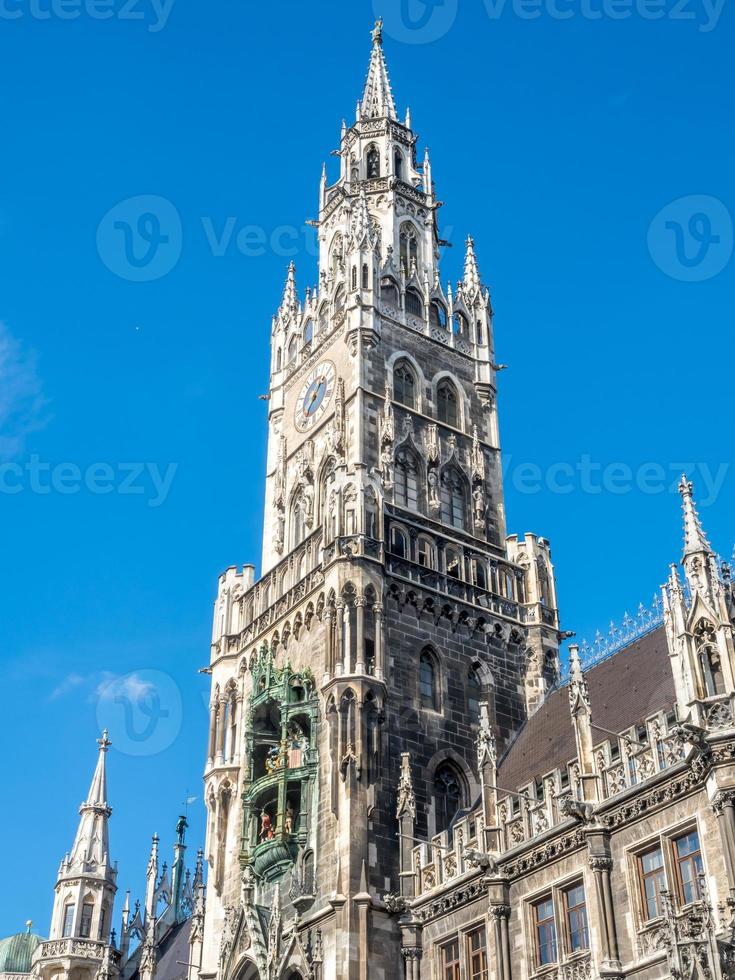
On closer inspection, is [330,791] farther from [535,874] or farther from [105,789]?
[105,789]

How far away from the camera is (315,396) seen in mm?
55562

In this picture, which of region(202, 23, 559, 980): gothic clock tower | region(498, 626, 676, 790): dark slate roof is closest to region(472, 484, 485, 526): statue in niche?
region(202, 23, 559, 980): gothic clock tower

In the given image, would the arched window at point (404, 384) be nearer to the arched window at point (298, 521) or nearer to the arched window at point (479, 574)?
the arched window at point (298, 521)

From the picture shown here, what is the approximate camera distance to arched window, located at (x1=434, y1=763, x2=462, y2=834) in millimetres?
43062

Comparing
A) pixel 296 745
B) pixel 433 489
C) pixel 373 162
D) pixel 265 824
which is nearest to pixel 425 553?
pixel 433 489

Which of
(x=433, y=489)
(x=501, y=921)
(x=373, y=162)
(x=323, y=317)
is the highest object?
(x=373, y=162)

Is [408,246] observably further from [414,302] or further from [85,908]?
[85,908]

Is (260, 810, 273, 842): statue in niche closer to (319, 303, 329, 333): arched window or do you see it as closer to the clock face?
the clock face

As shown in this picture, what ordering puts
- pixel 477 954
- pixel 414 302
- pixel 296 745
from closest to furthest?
1. pixel 477 954
2. pixel 296 745
3. pixel 414 302

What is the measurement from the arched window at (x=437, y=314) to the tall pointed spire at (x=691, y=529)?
76.9 ft

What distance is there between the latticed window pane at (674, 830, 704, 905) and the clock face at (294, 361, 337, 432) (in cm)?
2669

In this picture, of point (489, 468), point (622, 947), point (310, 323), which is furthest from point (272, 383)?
point (622, 947)

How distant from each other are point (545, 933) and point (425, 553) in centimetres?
1609

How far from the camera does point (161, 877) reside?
7150cm
